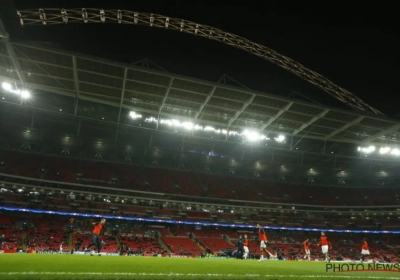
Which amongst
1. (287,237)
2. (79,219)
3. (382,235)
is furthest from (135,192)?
(382,235)

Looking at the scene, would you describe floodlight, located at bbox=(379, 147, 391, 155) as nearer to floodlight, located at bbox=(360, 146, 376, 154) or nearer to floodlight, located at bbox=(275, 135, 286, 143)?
floodlight, located at bbox=(360, 146, 376, 154)

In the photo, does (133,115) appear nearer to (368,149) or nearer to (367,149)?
(367,149)

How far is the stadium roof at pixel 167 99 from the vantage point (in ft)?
90.9

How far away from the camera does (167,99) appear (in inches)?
1319

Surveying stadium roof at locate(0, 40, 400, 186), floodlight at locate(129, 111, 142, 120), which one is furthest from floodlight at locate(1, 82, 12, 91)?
floodlight at locate(129, 111, 142, 120)

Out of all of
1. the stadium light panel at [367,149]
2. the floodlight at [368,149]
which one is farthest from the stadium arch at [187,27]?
the floodlight at [368,149]

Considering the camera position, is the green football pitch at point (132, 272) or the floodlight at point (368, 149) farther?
the floodlight at point (368, 149)

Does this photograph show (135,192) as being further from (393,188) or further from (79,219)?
(393,188)

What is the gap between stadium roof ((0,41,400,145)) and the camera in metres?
27.7

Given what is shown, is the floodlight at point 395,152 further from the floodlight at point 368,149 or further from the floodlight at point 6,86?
the floodlight at point 6,86

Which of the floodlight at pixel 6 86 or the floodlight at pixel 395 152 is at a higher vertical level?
the floodlight at pixel 6 86

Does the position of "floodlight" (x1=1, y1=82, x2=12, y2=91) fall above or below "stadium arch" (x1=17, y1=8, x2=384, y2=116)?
below

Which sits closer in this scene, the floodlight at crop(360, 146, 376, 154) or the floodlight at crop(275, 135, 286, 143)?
the floodlight at crop(275, 135, 286, 143)

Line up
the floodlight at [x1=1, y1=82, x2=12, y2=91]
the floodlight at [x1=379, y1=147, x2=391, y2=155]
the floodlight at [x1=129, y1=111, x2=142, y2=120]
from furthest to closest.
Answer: the floodlight at [x1=379, y1=147, x2=391, y2=155] → the floodlight at [x1=129, y1=111, x2=142, y2=120] → the floodlight at [x1=1, y1=82, x2=12, y2=91]
